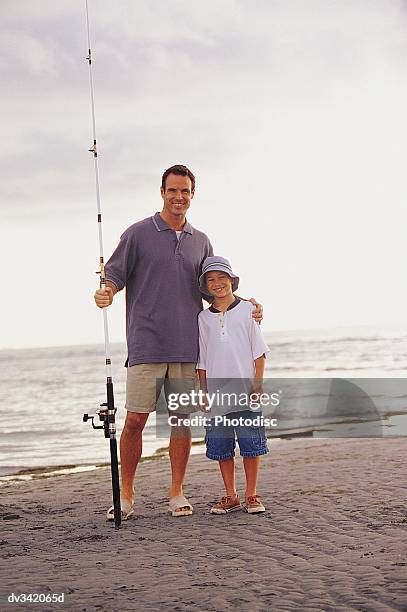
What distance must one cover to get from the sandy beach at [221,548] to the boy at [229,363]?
0.97ft

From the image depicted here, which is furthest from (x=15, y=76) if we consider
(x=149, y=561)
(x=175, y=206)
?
(x=149, y=561)

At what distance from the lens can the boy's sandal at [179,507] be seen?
17.1ft

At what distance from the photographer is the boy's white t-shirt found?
522cm

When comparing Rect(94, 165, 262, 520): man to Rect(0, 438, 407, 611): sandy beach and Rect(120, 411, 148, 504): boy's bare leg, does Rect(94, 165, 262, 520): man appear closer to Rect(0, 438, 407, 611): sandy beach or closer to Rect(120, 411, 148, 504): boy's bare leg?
Rect(120, 411, 148, 504): boy's bare leg

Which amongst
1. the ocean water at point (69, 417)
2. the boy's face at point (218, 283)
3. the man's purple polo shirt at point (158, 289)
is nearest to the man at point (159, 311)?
the man's purple polo shirt at point (158, 289)

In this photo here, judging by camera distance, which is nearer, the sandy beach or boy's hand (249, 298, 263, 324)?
the sandy beach

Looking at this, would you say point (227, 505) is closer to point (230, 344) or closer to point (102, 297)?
point (230, 344)

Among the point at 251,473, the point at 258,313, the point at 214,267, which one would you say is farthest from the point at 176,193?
the point at 251,473

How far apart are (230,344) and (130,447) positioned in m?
0.91

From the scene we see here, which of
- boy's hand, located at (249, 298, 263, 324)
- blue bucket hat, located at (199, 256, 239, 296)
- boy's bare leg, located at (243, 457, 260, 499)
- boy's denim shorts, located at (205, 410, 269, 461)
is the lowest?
boy's bare leg, located at (243, 457, 260, 499)

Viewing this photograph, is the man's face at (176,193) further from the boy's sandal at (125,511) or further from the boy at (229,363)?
the boy's sandal at (125,511)

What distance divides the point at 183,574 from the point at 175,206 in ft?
7.95

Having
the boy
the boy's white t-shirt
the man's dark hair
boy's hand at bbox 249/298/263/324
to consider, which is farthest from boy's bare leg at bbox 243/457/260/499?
the man's dark hair

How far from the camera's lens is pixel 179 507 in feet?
17.1
